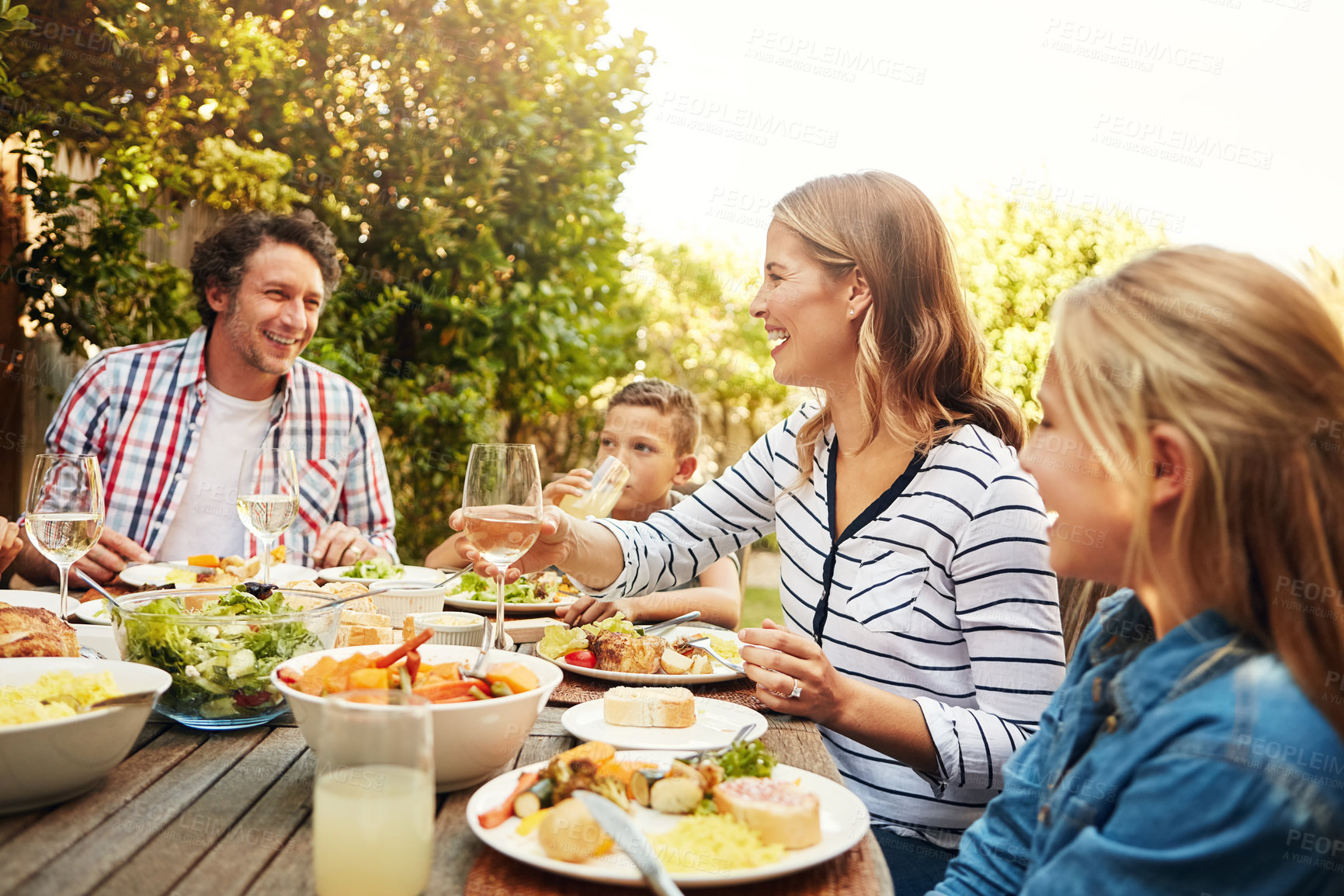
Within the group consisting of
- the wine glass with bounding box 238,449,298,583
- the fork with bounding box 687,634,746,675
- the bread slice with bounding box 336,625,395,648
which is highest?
the wine glass with bounding box 238,449,298,583

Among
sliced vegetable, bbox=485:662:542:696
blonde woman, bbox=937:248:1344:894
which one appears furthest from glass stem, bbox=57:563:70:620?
blonde woman, bbox=937:248:1344:894

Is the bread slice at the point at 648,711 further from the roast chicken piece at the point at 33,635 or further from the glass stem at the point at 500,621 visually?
the roast chicken piece at the point at 33,635

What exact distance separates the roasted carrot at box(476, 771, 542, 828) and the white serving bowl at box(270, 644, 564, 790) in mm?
64

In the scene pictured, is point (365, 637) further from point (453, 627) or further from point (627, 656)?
point (627, 656)

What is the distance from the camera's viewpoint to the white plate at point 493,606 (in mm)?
2340

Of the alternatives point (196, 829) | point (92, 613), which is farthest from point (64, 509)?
point (196, 829)

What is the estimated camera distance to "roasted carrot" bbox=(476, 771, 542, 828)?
1051 millimetres

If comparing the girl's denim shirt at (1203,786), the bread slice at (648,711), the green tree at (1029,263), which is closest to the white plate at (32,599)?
the bread slice at (648,711)

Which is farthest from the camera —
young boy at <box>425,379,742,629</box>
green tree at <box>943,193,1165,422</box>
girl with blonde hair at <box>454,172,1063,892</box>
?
green tree at <box>943,193,1165,422</box>

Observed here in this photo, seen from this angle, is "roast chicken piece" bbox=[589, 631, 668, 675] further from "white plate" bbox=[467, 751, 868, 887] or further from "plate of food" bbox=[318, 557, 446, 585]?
"plate of food" bbox=[318, 557, 446, 585]

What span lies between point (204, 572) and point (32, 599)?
38 centimetres

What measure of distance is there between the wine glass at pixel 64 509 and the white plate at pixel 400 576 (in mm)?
610

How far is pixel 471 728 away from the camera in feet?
3.77

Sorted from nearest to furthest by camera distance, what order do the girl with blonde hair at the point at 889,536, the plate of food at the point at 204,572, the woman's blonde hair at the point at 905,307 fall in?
the girl with blonde hair at the point at 889,536
the woman's blonde hair at the point at 905,307
the plate of food at the point at 204,572
